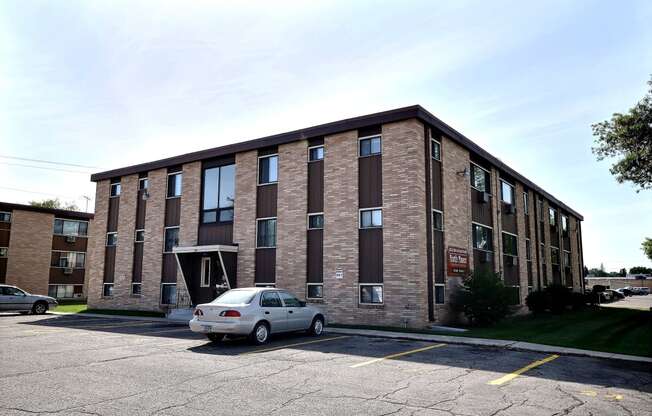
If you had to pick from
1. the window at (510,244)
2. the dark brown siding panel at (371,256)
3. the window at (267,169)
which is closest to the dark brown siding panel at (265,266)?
the window at (267,169)

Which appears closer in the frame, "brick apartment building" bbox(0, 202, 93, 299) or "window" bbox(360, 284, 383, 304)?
"window" bbox(360, 284, 383, 304)

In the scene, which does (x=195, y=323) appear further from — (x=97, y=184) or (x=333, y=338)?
(x=97, y=184)

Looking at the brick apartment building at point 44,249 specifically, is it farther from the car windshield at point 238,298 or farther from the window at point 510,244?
the window at point 510,244

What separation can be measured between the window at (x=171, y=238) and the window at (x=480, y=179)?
1494 cm

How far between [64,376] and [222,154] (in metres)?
16.0

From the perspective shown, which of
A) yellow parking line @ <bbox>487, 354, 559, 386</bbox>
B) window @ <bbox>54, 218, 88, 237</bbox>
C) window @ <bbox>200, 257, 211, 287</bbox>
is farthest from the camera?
window @ <bbox>54, 218, 88, 237</bbox>

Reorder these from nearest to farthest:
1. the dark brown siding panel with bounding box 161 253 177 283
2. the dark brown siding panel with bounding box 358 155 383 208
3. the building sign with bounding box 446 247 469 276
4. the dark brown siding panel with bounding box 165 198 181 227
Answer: the dark brown siding panel with bounding box 358 155 383 208
the building sign with bounding box 446 247 469 276
the dark brown siding panel with bounding box 161 253 177 283
the dark brown siding panel with bounding box 165 198 181 227

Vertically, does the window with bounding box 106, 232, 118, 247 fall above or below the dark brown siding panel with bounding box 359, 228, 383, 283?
above

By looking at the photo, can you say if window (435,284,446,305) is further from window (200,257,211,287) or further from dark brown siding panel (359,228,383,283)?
window (200,257,211,287)

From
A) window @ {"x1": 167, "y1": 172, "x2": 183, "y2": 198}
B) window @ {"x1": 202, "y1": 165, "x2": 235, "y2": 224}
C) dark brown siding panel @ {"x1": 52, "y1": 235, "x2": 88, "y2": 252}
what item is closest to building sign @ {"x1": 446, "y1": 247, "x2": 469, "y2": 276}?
window @ {"x1": 202, "y1": 165, "x2": 235, "y2": 224}

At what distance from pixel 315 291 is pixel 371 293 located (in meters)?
2.65

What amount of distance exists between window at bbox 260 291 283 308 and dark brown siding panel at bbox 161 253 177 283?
1262 cm

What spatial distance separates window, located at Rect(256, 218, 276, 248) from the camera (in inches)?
832

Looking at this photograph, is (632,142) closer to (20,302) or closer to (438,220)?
(438,220)
